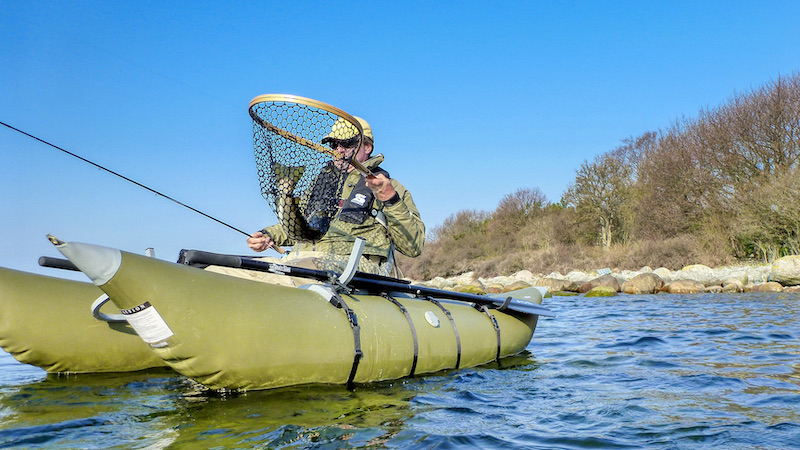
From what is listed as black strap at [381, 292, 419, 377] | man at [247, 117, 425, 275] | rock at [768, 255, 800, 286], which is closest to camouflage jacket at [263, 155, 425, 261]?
man at [247, 117, 425, 275]

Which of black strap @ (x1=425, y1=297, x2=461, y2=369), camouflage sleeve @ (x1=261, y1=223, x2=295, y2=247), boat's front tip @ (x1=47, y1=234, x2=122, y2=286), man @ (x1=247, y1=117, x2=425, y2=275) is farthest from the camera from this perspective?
camouflage sleeve @ (x1=261, y1=223, x2=295, y2=247)

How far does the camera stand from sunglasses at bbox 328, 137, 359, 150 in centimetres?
462

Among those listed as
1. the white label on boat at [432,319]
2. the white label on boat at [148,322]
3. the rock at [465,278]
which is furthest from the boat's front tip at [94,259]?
the rock at [465,278]

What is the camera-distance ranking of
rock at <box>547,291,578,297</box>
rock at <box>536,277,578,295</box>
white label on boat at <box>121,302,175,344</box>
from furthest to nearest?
1. rock at <box>536,277,578,295</box>
2. rock at <box>547,291,578,297</box>
3. white label on boat at <box>121,302,175,344</box>

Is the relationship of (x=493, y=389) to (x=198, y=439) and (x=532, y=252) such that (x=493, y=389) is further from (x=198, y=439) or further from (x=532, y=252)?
(x=532, y=252)

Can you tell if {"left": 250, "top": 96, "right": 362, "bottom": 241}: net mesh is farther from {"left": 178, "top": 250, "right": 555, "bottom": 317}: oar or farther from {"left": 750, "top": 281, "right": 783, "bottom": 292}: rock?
{"left": 750, "top": 281, "right": 783, "bottom": 292}: rock

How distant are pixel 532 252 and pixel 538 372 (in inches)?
1123

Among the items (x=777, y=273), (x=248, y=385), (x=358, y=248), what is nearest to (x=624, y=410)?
(x=358, y=248)

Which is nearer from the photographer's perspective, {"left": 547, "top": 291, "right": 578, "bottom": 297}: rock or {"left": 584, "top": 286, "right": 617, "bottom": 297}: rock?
{"left": 584, "top": 286, "right": 617, "bottom": 297}: rock

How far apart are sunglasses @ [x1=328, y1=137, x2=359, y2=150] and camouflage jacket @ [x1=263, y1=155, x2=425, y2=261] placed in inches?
20.4

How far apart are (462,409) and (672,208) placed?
26.5 meters

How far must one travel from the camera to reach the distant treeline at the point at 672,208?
21203 mm

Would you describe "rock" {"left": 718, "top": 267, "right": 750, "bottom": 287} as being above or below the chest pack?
below

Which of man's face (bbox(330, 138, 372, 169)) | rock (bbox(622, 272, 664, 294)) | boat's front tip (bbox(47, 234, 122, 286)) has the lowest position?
rock (bbox(622, 272, 664, 294))
